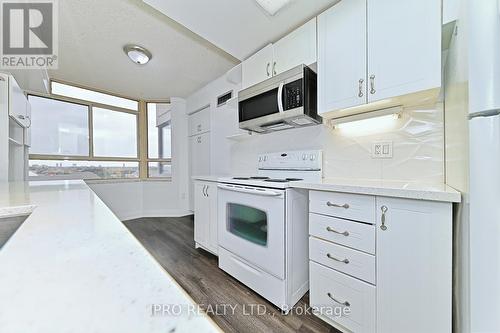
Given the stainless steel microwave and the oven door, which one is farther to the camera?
the stainless steel microwave

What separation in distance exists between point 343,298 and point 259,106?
5.26 feet

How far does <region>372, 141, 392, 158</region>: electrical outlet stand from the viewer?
4.83 feet

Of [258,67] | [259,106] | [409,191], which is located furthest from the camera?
[258,67]

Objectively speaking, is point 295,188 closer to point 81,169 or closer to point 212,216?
point 212,216

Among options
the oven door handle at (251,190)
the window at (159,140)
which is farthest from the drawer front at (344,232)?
the window at (159,140)

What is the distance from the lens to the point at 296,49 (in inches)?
67.5

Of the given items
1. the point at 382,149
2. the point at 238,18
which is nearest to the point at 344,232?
the point at 382,149

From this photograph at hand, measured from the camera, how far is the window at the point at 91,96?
3.26m

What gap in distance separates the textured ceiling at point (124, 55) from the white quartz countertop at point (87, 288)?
2159mm

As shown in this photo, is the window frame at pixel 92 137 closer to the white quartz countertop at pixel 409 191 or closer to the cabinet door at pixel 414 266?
the white quartz countertop at pixel 409 191

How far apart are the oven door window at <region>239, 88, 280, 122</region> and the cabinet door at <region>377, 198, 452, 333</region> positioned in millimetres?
1134

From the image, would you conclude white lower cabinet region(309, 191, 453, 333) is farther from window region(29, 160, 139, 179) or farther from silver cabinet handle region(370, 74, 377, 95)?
window region(29, 160, 139, 179)

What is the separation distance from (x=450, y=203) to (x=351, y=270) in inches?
→ 23.5

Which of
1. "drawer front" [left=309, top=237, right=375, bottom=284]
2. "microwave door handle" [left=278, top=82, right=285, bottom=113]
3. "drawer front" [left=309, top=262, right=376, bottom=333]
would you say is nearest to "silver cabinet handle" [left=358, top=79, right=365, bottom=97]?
"microwave door handle" [left=278, top=82, right=285, bottom=113]
